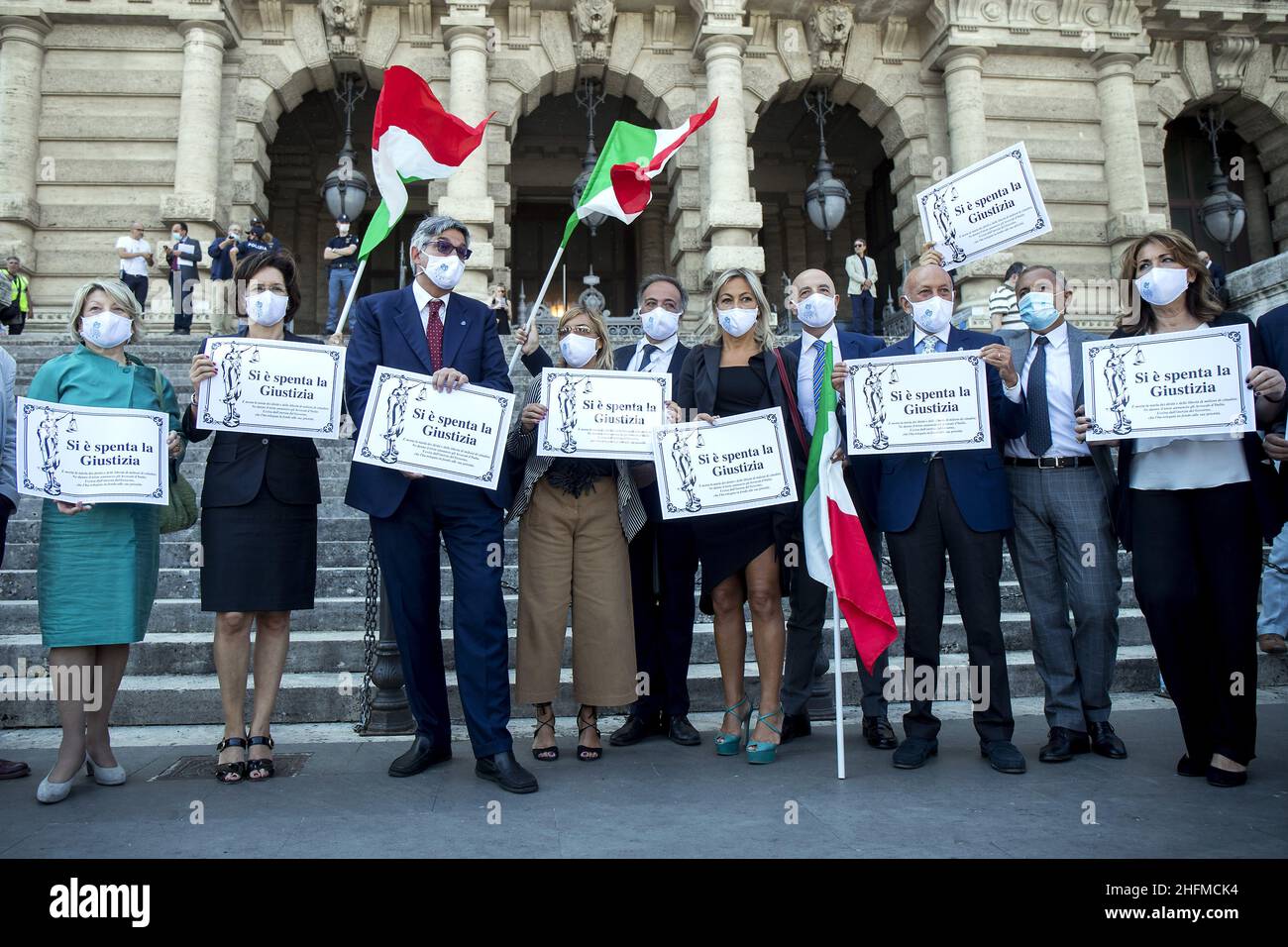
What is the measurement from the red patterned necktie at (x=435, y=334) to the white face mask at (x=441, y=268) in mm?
137

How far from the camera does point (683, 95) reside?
16922 millimetres

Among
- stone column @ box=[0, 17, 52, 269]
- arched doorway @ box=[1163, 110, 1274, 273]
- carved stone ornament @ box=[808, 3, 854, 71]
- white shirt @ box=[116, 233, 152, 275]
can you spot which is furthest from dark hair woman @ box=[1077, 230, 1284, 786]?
arched doorway @ box=[1163, 110, 1274, 273]

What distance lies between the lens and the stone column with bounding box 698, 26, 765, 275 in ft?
50.8

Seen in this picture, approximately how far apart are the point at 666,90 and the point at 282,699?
1431 centimetres

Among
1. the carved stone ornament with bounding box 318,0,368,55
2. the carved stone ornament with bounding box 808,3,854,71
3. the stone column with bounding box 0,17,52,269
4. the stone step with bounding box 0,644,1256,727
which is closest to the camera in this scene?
the stone step with bounding box 0,644,1256,727

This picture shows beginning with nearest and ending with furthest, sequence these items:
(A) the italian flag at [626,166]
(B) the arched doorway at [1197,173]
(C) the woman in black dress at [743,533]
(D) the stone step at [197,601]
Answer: (C) the woman in black dress at [743,533] → (A) the italian flag at [626,166] → (D) the stone step at [197,601] → (B) the arched doorway at [1197,173]

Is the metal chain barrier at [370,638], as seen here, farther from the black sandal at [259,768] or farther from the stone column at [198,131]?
the stone column at [198,131]

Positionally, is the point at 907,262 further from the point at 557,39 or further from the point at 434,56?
the point at 434,56

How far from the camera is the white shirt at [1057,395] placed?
4.94 meters

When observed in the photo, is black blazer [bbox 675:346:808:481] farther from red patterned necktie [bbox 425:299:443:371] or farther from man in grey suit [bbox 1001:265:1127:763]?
red patterned necktie [bbox 425:299:443:371]

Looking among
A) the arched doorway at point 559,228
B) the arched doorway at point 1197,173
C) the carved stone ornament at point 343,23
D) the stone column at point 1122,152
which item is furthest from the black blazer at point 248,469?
the arched doorway at point 1197,173

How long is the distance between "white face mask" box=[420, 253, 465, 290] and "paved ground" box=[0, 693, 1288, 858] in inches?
98.7

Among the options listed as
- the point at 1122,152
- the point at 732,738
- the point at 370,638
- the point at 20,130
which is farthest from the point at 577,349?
the point at 1122,152

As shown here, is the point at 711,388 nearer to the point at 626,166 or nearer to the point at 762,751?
the point at 626,166
